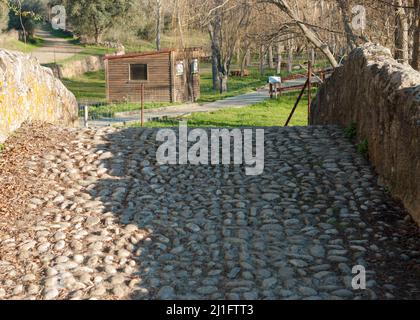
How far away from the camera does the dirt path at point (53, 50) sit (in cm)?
4489

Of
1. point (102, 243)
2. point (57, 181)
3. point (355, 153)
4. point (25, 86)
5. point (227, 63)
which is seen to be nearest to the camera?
point (102, 243)

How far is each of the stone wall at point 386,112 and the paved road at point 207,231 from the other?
0.30m

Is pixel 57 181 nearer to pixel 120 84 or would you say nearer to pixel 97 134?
pixel 97 134

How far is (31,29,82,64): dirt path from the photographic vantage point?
44.9m

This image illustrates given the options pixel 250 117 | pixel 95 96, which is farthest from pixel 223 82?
pixel 250 117

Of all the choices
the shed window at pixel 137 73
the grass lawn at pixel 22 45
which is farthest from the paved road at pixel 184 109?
the grass lawn at pixel 22 45

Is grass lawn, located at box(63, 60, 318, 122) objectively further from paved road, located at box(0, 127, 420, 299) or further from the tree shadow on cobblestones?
paved road, located at box(0, 127, 420, 299)

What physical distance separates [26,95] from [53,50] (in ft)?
131

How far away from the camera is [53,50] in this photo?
48.5m

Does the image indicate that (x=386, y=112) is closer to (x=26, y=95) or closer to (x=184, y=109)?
(x=26, y=95)

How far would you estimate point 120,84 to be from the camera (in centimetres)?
3328

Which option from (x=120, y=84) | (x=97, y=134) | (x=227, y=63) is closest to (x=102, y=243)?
(x=97, y=134)
